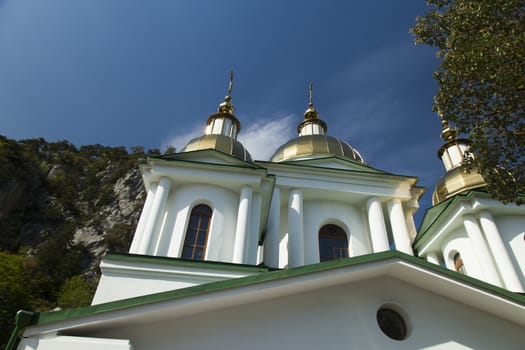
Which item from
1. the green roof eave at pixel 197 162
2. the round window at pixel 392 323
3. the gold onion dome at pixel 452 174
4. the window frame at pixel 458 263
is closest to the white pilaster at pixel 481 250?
the window frame at pixel 458 263

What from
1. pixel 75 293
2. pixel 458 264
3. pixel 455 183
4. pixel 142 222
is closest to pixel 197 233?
pixel 142 222

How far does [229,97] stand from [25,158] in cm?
3709

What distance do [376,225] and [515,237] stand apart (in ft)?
14.9

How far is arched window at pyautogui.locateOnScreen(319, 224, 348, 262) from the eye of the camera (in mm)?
13359

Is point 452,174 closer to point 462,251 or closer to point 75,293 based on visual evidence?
point 462,251

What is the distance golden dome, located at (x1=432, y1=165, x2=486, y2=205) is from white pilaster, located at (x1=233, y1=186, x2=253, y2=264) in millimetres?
8493

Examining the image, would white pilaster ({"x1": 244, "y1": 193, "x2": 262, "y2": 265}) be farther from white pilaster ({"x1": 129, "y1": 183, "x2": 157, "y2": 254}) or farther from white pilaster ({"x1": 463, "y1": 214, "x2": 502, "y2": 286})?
white pilaster ({"x1": 463, "y1": 214, "x2": 502, "y2": 286})

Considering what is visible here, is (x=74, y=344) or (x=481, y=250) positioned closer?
(x=74, y=344)

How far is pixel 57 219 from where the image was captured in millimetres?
44375

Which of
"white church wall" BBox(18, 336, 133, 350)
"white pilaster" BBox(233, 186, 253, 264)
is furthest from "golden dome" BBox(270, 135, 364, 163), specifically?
"white church wall" BBox(18, 336, 133, 350)

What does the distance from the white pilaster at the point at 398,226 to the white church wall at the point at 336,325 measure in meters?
7.46

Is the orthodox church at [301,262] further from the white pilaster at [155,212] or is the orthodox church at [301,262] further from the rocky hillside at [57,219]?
the rocky hillside at [57,219]

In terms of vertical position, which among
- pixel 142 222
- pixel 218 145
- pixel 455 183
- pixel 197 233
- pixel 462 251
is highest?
pixel 218 145

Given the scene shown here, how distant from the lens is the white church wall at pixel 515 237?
11578 mm
